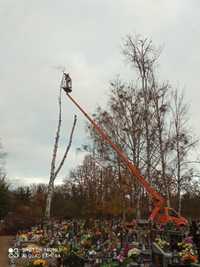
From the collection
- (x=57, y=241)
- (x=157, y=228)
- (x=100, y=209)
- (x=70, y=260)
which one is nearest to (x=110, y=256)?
(x=70, y=260)

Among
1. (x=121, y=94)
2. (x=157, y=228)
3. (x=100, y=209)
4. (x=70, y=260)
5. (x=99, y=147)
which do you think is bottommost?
(x=70, y=260)

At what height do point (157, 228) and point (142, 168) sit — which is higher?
point (142, 168)

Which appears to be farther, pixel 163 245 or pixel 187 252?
pixel 163 245

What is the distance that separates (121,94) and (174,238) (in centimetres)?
1485

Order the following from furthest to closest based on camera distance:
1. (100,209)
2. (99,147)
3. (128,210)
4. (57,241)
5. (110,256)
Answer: (100,209) < (128,210) < (99,147) < (57,241) < (110,256)

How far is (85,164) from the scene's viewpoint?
155 feet

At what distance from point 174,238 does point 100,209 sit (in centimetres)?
2138

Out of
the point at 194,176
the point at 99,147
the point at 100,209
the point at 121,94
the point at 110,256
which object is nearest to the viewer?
the point at 110,256

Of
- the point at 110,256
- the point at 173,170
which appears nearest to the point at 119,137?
the point at 173,170

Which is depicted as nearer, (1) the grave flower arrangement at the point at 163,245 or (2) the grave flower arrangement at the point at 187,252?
(2) the grave flower arrangement at the point at 187,252

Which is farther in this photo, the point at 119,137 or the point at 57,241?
the point at 119,137

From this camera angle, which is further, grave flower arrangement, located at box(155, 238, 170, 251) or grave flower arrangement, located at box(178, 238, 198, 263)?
grave flower arrangement, located at box(155, 238, 170, 251)

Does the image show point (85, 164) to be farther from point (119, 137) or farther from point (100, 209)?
point (119, 137)

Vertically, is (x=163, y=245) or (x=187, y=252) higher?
(x=163, y=245)
